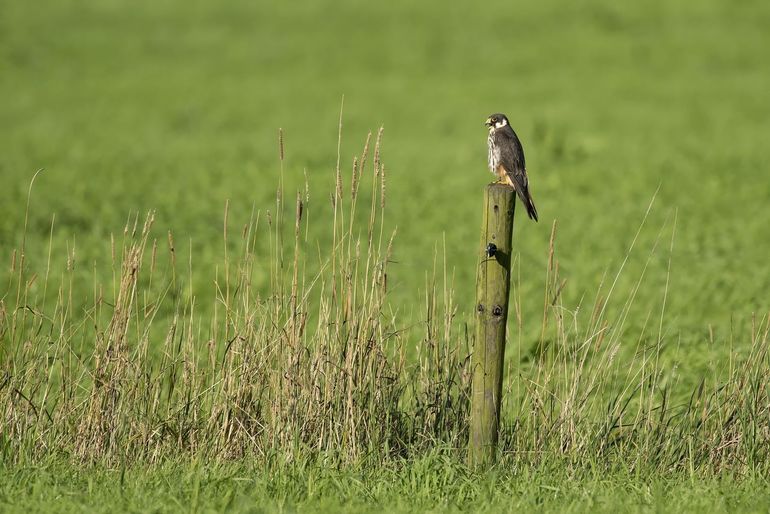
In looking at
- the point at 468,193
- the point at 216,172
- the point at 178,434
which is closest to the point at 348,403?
the point at 178,434

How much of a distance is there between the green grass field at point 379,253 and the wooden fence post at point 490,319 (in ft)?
0.64

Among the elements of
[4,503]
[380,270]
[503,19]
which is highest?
[503,19]

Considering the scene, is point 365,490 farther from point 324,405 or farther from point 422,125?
point 422,125

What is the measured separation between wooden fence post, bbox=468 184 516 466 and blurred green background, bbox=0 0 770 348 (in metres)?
0.84

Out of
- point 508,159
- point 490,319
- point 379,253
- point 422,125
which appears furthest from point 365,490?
point 422,125

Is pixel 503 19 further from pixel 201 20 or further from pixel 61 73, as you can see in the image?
pixel 61 73

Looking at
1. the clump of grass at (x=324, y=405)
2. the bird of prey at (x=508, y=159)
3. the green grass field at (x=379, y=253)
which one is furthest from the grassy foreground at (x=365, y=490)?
the bird of prey at (x=508, y=159)

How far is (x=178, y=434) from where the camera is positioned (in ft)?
18.5

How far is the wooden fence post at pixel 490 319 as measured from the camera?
17.5ft

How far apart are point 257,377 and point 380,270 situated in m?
0.80

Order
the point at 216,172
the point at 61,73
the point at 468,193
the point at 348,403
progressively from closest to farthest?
the point at 348,403
the point at 468,193
the point at 216,172
the point at 61,73

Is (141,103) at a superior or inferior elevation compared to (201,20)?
inferior

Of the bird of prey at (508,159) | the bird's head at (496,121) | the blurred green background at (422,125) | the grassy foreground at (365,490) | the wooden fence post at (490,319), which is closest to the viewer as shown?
the grassy foreground at (365,490)

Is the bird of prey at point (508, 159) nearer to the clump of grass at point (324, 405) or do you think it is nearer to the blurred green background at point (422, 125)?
the blurred green background at point (422, 125)
